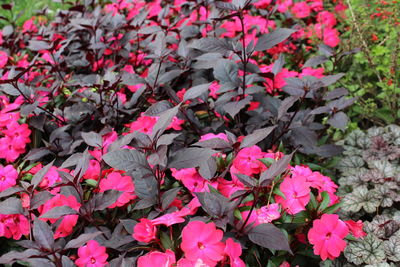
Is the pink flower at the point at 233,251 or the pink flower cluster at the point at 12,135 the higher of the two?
the pink flower cluster at the point at 12,135

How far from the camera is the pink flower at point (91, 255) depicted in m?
1.44

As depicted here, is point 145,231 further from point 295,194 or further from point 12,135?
point 12,135

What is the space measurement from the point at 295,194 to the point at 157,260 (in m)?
0.54

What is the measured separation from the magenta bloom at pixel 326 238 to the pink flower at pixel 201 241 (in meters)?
0.34

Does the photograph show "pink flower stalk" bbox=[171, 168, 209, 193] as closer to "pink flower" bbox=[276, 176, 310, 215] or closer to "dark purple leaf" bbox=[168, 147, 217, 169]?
"dark purple leaf" bbox=[168, 147, 217, 169]

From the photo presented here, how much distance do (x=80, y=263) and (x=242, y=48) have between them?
1.13 metres

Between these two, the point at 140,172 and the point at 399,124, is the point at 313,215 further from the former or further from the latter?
the point at 399,124

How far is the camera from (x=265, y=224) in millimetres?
1385

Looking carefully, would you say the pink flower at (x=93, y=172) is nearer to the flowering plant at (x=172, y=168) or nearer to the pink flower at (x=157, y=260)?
the flowering plant at (x=172, y=168)

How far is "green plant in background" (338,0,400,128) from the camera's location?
2430 millimetres

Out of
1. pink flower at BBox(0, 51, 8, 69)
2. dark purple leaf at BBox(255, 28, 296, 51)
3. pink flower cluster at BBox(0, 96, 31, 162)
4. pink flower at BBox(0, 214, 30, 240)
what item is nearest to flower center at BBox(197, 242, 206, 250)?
pink flower at BBox(0, 214, 30, 240)

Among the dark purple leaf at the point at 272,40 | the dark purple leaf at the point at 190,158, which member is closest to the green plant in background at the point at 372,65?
the dark purple leaf at the point at 272,40

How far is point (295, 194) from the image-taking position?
1.52m

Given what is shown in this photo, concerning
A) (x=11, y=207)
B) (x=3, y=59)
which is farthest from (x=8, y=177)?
(x=3, y=59)
